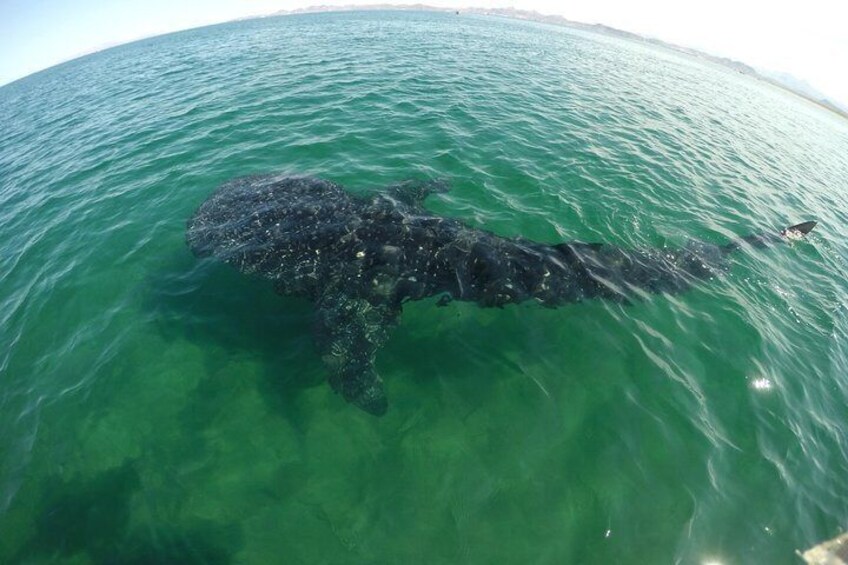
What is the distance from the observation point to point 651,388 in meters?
7.64

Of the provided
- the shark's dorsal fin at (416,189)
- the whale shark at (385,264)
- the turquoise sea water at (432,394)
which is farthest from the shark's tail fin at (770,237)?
the shark's dorsal fin at (416,189)

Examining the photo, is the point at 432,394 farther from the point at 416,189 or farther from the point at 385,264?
the point at 416,189

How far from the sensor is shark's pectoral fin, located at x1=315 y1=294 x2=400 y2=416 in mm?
7098

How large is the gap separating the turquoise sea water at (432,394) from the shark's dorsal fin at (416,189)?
533mm

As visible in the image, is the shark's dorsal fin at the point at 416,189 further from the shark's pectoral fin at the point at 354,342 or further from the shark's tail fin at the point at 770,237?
the shark's tail fin at the point at 770,237

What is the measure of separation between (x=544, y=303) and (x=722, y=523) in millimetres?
4986

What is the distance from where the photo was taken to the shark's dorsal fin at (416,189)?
11.8 m

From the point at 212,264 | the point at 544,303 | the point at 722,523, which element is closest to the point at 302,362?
the point at 212,264

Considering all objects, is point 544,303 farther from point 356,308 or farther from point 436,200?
point 436,200

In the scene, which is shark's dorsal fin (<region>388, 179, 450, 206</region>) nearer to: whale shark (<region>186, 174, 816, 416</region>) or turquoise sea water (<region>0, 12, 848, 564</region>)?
turquoise sea water (<region>0, 12, 848, 564</region>)

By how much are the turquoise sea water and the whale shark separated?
0.50 meters

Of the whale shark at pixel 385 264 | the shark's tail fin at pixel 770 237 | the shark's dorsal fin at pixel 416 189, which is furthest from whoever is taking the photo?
the shark's dorsal fin at pixel 416 189

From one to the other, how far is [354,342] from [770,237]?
14900mm

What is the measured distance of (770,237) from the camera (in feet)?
41.7
